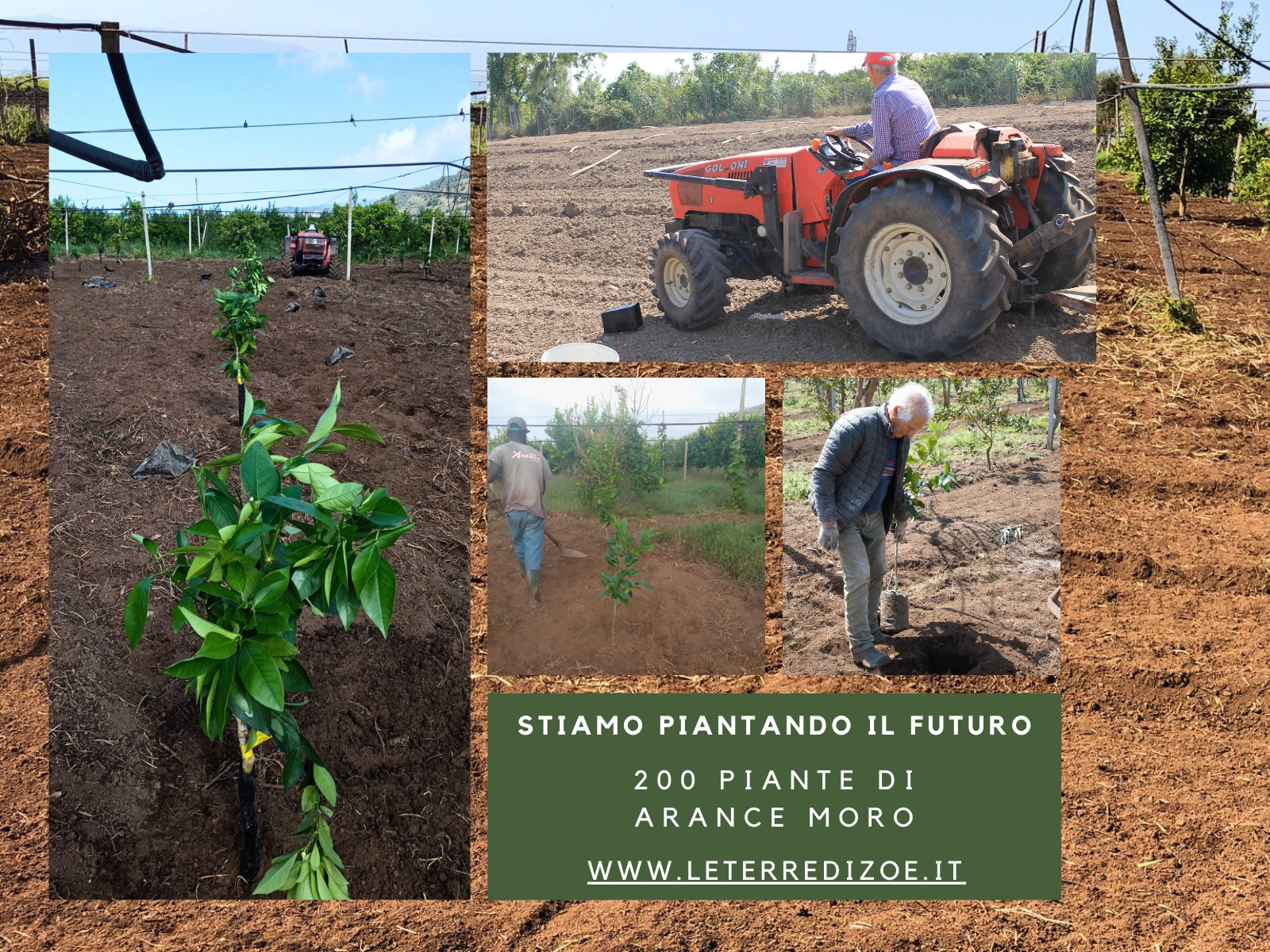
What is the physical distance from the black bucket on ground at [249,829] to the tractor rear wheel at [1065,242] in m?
3.24

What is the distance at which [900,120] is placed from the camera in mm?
3617

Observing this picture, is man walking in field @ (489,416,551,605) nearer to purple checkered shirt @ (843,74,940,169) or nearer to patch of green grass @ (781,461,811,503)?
patch of green grass @ (781,461,811,503)

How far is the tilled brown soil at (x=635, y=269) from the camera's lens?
3660mm

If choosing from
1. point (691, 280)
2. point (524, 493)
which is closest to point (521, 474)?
point (524, 493)

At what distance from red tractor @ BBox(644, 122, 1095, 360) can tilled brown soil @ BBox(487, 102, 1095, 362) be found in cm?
6

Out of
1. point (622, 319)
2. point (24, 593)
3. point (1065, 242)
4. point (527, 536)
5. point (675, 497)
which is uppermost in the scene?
point (1065, 242)

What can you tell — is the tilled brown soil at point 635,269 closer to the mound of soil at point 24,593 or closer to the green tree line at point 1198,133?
the mound of soil at point 24,593

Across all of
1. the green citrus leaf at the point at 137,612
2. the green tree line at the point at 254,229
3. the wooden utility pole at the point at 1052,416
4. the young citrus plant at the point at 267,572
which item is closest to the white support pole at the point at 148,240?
the green tree line at the point at 254,229

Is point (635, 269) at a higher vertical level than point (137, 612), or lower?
higher

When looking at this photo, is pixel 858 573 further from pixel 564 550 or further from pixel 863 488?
pixel 564 550

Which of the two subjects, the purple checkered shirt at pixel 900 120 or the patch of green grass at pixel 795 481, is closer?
the purple checkered shirt at pixel 900 120

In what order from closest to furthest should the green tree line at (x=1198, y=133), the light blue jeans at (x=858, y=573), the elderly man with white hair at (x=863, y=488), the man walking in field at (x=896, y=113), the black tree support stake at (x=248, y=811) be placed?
the black tree support stake at (x=248, y=811) → the man walking in field at (x=896, y=113) → the elderly man with white hair at (x=863, y=488) → the light blue jeans at (x=858, y=573) → the green tree line at (x=1198, y=133)

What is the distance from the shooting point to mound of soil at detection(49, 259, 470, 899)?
3768 mm

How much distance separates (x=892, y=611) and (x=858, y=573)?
0.95ft
